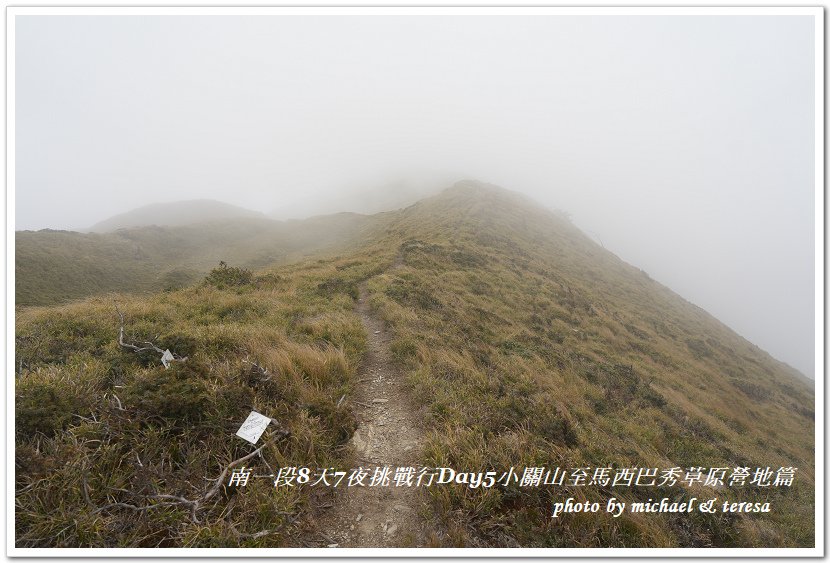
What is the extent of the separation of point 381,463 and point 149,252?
3837cm

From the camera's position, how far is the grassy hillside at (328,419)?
347 cm

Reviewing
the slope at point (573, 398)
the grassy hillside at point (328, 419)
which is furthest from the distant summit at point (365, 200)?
the grassy hillside at point (328, 419)

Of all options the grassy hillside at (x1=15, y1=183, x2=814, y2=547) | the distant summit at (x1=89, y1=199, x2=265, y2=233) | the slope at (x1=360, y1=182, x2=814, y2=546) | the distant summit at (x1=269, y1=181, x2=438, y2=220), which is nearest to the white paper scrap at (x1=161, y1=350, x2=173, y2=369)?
the grassy hillside at (x1=15, y1=183, x2=814, y2=547)

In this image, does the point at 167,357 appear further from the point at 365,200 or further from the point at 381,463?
the point at 365,200

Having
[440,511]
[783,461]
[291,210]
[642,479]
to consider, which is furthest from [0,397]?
[291,210]

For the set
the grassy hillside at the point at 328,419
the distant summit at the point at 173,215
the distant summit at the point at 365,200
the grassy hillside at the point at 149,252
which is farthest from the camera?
the distant summit at the point at 365,200

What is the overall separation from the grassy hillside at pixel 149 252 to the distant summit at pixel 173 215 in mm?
22896

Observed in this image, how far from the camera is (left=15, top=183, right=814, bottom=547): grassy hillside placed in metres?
3.47

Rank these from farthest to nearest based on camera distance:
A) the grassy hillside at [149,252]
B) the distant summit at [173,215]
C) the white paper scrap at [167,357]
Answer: the distant summit at [173,215] → the grassy hillside at [149,252] → the white paper scrap at [167,357]

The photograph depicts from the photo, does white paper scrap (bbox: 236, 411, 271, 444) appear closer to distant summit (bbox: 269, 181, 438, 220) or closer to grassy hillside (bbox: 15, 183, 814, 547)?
grassy hillside (bbox: 15, 183, 814, 547)

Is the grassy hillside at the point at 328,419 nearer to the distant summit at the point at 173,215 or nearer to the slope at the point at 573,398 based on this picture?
the slope at the point at 573,398

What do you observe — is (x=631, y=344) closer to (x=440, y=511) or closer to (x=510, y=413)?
(x=510, y=413)

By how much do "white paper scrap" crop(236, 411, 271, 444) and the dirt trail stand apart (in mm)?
1267

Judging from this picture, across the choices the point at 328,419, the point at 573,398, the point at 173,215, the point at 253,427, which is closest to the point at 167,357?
the point at 253,427
